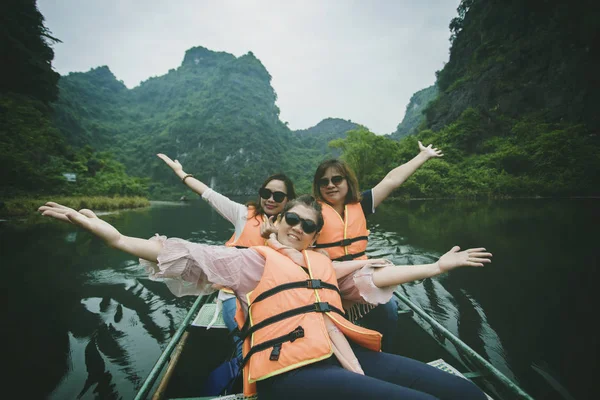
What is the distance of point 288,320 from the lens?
4.11 ft

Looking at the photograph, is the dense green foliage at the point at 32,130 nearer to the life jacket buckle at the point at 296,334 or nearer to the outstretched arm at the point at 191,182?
the outstretched arm at the point at 191,182

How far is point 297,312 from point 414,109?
110863mm

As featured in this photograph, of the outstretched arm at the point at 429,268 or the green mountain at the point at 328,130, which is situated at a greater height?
the green mountain at the point at 328,130

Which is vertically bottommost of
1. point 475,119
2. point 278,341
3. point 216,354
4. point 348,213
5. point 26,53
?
point 216,354

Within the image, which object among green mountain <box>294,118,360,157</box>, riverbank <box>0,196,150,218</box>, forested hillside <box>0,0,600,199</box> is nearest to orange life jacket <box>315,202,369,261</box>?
riverbank <box>0,196,150,218</box>

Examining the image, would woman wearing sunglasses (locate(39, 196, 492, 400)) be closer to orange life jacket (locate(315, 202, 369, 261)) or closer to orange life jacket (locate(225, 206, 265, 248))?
orange life jacket (locate(315, 202, 369, 261))

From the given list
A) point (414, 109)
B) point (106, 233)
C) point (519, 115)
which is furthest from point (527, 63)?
point (414, 109)

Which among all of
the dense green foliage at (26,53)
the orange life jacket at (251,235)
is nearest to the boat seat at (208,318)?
the orange life jacket at (251,235)

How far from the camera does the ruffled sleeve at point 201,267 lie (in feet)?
4.26

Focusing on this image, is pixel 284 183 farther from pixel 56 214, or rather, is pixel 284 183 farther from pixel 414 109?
pixel 414 109

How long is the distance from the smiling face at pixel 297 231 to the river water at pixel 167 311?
86.1 inches

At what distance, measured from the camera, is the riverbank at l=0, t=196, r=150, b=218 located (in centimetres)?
1138

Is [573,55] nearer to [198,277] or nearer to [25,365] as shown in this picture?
[198,277]

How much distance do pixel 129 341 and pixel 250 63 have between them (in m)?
128
